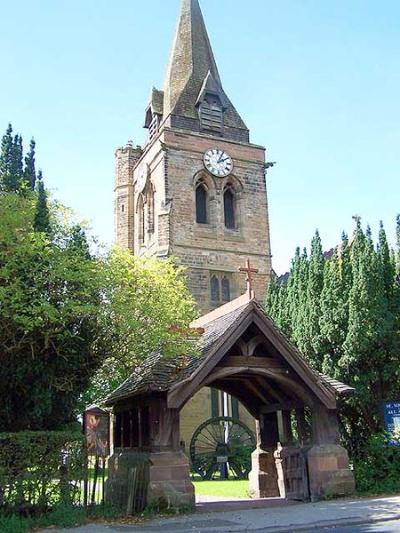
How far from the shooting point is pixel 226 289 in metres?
36.2

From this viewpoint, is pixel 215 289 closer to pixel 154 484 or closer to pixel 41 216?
pixel 41 216

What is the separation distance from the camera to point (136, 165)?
4278 centimetres

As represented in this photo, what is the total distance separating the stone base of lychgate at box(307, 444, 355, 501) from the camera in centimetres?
1370

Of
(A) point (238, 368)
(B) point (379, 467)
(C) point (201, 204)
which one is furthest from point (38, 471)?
(C) point (201, 204)

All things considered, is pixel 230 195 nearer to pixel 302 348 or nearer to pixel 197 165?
pixel 197 165

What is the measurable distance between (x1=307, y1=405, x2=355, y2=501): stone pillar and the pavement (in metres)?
0.47

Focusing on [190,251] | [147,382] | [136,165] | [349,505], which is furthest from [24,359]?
[136,165]

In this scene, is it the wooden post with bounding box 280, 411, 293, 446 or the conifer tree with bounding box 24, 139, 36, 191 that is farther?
the conifer tree with bounding box 24, 139, 36, 191

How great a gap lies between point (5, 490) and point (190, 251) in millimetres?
24772

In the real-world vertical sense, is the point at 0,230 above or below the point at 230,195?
below

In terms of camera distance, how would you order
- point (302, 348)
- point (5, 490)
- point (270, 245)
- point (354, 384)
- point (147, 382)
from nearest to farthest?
point (5, 490)
point (147, 382)
point (354, 384)
point (302, 348)
point (270, 245)

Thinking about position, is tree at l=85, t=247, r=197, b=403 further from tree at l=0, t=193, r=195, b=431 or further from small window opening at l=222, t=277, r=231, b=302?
small window opening at l=222, t=277, r=231, b=302

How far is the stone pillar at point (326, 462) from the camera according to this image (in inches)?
539

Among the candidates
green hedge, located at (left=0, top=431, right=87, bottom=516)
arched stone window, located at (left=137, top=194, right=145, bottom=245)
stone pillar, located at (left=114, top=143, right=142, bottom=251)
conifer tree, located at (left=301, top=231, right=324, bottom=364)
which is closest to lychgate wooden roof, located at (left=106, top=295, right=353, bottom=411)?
green hedge, located at (left=0, top=431, right=87, bottom=516)
